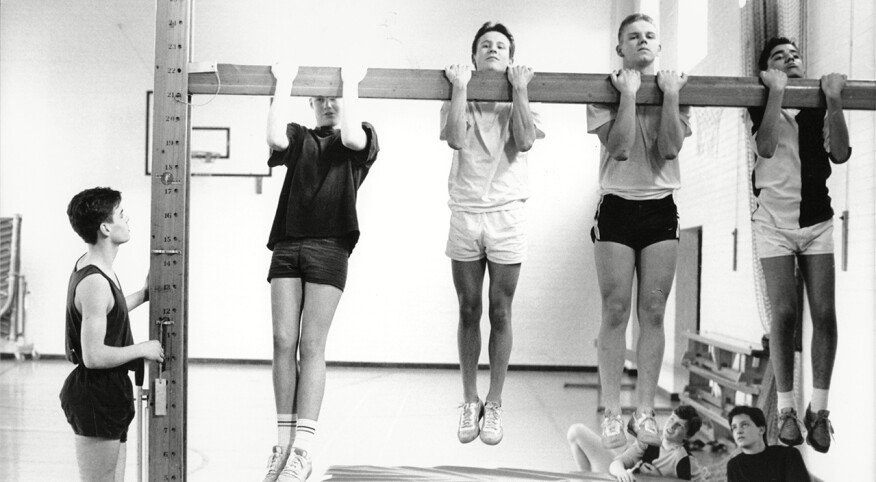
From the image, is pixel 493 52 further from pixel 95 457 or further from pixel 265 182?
pixel 265 182

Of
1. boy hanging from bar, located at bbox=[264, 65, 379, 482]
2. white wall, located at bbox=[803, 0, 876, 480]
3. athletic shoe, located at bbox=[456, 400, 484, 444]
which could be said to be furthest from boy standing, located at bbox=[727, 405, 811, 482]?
boy hanging from bar, located at bbox=[264, 65, 379, 482]

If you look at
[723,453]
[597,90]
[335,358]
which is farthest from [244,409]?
[597,90]

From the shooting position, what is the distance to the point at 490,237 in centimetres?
368

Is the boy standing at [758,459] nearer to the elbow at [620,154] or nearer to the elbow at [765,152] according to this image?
the elbow at [765,152]

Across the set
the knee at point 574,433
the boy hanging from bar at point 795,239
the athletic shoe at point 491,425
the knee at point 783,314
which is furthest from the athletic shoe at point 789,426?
the knee at point 574,433

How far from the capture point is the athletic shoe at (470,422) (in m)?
3.76

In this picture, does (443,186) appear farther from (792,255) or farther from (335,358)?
(792,255)

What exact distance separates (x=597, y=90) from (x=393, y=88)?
0.92 metres

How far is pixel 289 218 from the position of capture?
3.49 m

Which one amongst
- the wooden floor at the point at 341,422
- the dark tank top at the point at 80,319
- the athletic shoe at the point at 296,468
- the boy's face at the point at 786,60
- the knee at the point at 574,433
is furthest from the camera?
the wooden floor at the point at 341,422

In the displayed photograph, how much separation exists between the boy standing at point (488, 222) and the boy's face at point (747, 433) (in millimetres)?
1565

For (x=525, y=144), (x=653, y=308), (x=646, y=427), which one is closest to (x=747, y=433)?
(x=646, y=427)

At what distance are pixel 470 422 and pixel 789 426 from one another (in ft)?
5.23

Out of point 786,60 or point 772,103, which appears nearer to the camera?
point 772,103
